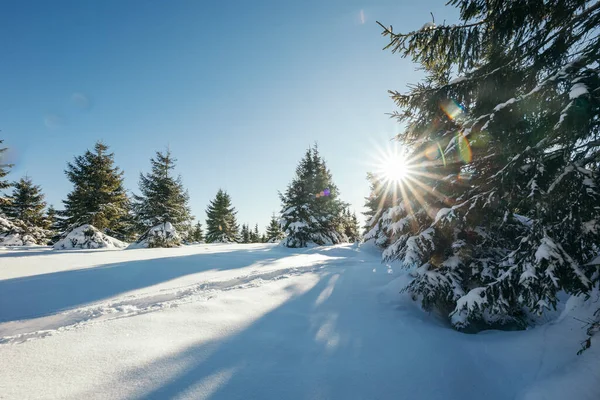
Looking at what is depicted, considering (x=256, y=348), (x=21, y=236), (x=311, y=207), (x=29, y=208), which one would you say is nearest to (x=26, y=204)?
(x=29, y=208)

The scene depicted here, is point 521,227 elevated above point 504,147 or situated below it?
below

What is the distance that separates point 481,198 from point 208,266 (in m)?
7.12

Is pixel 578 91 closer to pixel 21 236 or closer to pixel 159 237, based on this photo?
pixel 159 237

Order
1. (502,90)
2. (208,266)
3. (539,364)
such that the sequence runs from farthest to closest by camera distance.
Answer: (208,266) → (502,90) → (539,364)

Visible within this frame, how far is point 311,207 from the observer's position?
19.7 meters

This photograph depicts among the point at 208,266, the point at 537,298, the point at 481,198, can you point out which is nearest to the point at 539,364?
the point at 537,298

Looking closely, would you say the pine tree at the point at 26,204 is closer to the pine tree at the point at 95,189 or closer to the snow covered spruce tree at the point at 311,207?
the pine tree at the point at 95,189

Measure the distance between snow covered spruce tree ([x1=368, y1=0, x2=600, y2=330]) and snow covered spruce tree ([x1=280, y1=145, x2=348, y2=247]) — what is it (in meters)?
12.7

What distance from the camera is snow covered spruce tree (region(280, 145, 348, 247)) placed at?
17906mm

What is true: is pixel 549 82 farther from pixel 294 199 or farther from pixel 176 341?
pixel 294 199

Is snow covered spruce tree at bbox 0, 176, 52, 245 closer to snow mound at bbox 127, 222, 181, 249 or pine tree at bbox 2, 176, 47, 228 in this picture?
pine tree at bbox 2, 176, 47, 228

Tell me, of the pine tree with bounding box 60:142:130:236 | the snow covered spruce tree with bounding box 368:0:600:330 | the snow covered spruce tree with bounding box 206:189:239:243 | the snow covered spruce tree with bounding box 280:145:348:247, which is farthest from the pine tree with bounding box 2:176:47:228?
the snow covered spruce tree with bounding box 368:0:600:330

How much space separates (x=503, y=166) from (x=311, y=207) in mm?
16341

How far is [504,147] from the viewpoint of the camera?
131 inches
